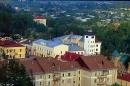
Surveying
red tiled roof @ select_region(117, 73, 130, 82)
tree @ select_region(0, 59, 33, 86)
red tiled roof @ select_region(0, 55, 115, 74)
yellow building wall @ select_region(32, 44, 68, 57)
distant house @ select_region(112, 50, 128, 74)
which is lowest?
distant house @ select_region(112, 50, 128, 74)

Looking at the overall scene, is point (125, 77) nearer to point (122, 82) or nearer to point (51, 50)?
point (122, 82)

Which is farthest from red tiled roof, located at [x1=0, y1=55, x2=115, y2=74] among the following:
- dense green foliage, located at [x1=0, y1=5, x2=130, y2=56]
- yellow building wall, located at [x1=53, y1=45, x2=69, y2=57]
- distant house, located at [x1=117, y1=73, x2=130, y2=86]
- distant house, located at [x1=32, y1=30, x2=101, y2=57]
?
dense green foliage, located at [x1=0, y1=5, x2=130, y2=56]

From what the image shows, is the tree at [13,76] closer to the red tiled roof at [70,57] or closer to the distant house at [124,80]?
the distant house at [124,80]

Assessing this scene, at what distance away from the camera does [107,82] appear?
32.3 meters

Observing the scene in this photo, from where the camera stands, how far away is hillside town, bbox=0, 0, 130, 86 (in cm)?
2876

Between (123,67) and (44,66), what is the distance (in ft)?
33.6

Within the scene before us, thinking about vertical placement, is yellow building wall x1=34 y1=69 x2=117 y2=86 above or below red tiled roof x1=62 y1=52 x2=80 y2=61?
below

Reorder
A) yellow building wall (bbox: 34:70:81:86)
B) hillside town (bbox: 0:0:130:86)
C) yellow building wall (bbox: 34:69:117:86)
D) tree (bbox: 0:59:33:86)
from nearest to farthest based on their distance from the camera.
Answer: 1. tree (bbox: 0:59:33:86)
2. hillside town (bbox: 0:0:130:86)
3. yellow building wall (bbox: 34:70:81:86)
4. yellow building wall (bbox: 34:69:117:86)

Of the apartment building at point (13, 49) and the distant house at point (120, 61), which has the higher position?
the apartment building at point (13, 49)

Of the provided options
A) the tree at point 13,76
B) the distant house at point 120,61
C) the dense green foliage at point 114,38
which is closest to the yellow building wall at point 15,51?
the distant house at point 120,61

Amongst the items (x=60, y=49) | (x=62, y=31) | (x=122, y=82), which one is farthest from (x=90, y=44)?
(x=62, y=31)

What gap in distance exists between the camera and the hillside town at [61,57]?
94.4 feet

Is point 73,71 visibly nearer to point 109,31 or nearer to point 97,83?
point 97,83

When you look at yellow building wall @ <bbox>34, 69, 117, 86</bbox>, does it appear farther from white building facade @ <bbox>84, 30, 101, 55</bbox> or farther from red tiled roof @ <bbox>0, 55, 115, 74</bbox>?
white building facade @ <bbox>84, 30, 101, 55</bbox>
